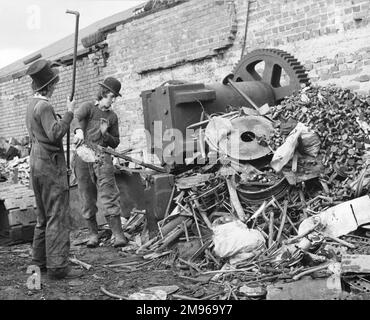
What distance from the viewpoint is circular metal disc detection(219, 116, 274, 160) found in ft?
19.7

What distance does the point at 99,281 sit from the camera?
5.08 meters

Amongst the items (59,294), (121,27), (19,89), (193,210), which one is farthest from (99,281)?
(19,89)

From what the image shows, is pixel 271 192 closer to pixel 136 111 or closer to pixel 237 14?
pixel 237 14

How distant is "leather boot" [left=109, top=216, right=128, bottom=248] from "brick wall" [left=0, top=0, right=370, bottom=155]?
134 inches

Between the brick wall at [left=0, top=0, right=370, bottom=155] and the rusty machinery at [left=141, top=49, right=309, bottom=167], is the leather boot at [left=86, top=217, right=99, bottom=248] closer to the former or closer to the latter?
the rusty machinery at [left=141, top=49, right=309, bottom=167]

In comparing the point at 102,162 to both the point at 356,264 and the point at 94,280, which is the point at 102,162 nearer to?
the point at 94,280

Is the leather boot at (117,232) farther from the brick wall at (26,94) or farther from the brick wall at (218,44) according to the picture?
the brick wall at (26,94)

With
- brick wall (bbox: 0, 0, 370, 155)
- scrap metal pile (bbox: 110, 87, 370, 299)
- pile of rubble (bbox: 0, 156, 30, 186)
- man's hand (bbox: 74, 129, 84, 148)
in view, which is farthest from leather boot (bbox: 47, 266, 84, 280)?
pile of rubble (bbox: 0, 156, 30, 186)

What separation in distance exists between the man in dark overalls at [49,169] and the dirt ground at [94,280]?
26 cm

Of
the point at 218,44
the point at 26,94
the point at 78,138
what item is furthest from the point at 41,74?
the point at 26,94

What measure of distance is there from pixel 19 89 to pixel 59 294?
33.6 ft

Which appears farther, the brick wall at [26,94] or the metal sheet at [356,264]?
the brick wall at [26,94]

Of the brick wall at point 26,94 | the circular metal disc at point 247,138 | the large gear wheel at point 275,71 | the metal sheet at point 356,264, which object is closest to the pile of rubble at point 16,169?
the brick wall at point 26,94

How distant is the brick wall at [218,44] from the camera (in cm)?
717
